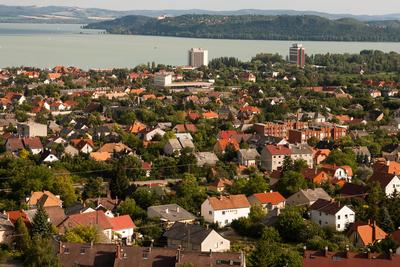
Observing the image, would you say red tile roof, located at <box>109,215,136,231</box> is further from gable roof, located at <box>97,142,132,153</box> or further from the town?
gable roof, located at <box>97,142,132,153</box>

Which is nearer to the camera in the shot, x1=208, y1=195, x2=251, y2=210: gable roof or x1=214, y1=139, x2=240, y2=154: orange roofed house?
x1=208, y1=195, x2=251, y2=210: gable roof

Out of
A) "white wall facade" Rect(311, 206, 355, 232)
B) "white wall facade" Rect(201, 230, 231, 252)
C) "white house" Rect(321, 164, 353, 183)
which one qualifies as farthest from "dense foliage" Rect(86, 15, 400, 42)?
"white wall facade" Rect(201, 230, 231, 252)

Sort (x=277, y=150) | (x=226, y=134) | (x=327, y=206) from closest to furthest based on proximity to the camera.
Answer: (x=327, y=206) → (x=277, y=150) → (x=226, y=134)

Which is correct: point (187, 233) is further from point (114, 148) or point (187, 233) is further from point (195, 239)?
point (114, 148)

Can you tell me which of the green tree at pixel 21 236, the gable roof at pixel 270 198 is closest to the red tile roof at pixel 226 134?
the gable roof at pixel 270 198

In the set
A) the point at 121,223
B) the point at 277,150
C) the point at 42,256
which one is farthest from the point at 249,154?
the point at 42,256

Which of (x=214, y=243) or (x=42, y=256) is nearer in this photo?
(x=42, y=256)

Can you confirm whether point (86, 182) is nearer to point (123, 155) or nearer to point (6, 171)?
point (6, 171)
